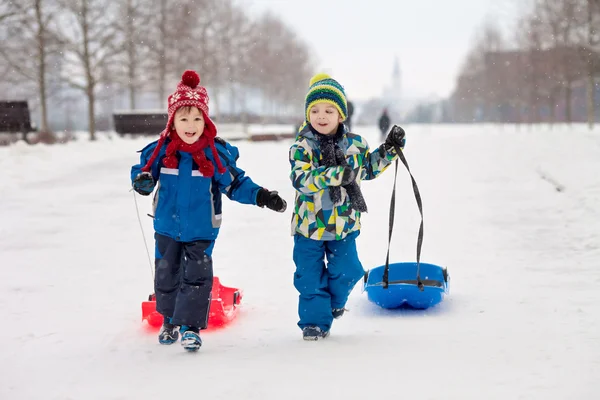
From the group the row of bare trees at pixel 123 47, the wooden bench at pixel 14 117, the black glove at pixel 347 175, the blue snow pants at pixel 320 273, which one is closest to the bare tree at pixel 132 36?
the row of bare trees at pixel 123 47

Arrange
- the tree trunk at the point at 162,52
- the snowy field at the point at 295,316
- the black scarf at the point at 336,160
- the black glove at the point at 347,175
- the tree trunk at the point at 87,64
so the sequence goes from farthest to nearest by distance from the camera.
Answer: the tree trunk at the point at 162,52
the tree trunk at the point at 87,64
the black scarf at the point at 336,160
the black glove at the point at 347,175
the snowy field at the point at 295,316

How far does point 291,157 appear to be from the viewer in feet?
12.8

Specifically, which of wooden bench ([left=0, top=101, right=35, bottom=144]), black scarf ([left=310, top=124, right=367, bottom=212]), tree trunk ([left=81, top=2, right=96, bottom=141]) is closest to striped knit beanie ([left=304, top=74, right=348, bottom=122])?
black scarf ([left=310, top=124, right=367, bottom=212])

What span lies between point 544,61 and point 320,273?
36.0m

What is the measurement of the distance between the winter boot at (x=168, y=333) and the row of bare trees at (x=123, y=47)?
69.0ft

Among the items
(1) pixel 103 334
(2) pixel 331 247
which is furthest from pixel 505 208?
(1) pixel 103 334

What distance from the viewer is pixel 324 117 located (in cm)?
392

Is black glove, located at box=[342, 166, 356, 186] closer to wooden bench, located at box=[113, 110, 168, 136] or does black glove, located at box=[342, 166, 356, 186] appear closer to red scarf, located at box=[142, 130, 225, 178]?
red scarf, located at box=[142, 130, 225, 178]

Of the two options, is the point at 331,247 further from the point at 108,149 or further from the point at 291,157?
the point at 108,149

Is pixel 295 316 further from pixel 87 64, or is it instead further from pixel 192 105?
pixel 87 64

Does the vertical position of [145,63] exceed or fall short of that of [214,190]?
it exceeds it

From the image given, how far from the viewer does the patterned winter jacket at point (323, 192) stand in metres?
3.86

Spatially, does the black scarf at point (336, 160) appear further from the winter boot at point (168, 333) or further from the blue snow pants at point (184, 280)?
the winter boot at point (168, 333)

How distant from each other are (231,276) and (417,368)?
2.74m
